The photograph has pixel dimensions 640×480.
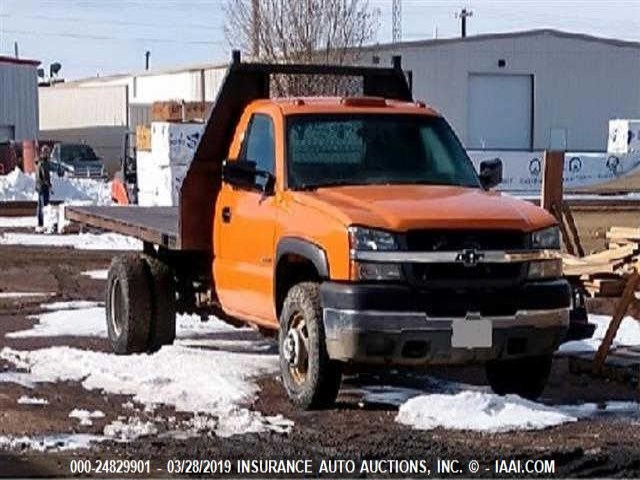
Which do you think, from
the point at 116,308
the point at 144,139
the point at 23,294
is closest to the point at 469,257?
the point at 116,308

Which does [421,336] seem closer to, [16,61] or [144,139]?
[144,139]

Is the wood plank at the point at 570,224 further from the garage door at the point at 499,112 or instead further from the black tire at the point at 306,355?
the garage door at the point at 499,112

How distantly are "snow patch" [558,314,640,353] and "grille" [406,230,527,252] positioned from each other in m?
3.43

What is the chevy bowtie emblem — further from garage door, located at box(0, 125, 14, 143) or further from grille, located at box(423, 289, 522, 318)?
garage door, located at box(0, 125, 14, 143)

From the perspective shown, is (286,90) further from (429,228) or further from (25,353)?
(429,228)

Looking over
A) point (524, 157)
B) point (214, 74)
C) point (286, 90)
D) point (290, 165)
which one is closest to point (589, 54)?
point (214, 74)

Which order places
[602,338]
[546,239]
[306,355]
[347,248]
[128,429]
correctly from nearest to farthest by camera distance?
1. [128,429]
2. [347,248]
3. [546,239]
4. [306,355]
5. [602,338]

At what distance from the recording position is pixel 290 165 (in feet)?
35.6

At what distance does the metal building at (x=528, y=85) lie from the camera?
206 ft

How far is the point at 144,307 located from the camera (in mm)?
12719

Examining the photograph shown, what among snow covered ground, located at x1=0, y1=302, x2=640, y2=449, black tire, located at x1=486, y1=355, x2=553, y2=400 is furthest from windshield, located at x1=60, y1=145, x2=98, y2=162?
black tire, located at x1=486, y1=355, x2=553, y2=400

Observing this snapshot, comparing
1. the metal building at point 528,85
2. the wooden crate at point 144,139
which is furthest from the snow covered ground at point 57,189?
the metal building at point 528,85

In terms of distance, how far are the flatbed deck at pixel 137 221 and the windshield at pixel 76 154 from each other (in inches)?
1626

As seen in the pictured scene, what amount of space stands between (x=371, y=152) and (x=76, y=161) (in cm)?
4605
